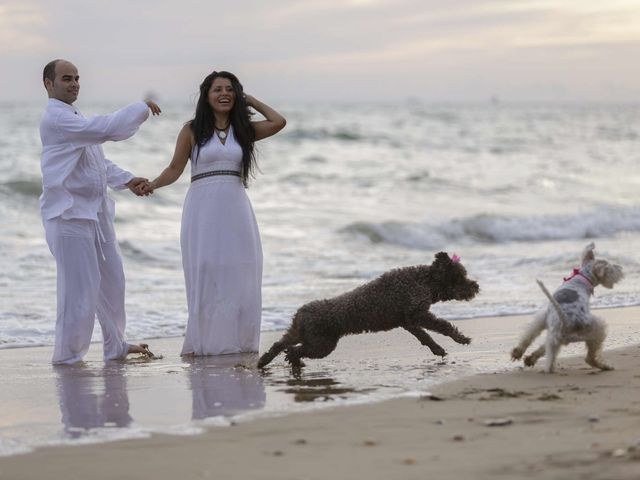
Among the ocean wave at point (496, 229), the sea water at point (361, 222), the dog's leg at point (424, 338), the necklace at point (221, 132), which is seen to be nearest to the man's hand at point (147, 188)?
the necklace at point (221, 132)

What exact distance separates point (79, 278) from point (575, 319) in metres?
3.77

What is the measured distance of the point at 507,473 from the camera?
15.5 feet

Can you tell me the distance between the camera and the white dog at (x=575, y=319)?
22.6ft

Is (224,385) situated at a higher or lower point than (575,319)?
lower

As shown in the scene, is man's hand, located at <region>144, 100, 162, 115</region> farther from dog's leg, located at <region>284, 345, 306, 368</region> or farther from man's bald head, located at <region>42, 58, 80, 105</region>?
dog's leg, located at <region>284, 345, 306, 368</region>

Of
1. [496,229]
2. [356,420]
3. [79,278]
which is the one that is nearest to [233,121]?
[79,278]

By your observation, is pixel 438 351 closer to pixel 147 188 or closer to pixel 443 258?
pixel 443 258

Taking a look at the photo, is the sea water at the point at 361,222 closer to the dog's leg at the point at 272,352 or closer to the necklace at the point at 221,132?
the necklace at the point at 221,132

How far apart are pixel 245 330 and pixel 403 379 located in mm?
1928

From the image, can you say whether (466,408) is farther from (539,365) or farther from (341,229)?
(341,229)

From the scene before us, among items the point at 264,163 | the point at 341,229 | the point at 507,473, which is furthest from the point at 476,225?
the point at 507,473

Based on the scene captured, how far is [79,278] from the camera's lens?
8383 millimetres

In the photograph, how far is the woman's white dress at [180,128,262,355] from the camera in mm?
8562

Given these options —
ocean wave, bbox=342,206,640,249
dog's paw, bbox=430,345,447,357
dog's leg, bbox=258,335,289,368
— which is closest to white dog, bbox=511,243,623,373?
dog's paw, bbox=430,345,447,357
